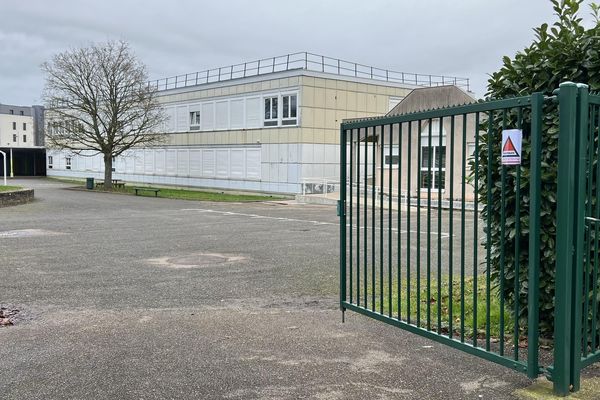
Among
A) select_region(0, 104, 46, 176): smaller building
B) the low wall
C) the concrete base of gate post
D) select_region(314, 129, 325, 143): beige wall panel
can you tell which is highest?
select_region(0, 104, 46, 176): smaller building

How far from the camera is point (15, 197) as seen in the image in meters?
23.1

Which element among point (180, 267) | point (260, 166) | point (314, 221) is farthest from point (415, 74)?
point (180, 267)

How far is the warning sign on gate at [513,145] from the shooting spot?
12.2ft

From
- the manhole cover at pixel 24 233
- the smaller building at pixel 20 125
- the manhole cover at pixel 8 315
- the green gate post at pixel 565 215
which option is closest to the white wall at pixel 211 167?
the manhole cover at pixel 24 233

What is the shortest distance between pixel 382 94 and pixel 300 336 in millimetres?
30912

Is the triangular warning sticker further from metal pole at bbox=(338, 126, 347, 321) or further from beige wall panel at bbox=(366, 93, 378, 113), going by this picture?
beige wall panel at bbox=(366, 93, 378, 113)

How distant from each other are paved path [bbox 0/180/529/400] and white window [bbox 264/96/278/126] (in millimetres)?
21994

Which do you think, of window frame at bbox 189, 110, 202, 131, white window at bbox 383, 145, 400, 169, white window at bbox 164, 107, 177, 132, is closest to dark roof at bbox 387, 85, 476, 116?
white window at bbox 383, 145, 400, 169

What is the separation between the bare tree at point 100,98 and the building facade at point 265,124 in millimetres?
4139

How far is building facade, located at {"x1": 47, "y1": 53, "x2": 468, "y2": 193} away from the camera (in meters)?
31.5

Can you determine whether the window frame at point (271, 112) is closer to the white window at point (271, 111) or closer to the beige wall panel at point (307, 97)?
the white window at point (271, 111)

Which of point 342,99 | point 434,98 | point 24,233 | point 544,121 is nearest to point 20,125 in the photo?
point 342,99

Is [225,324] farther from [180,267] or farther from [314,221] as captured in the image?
[314,221]

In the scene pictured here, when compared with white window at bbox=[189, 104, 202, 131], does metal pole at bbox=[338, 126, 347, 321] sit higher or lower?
lower
